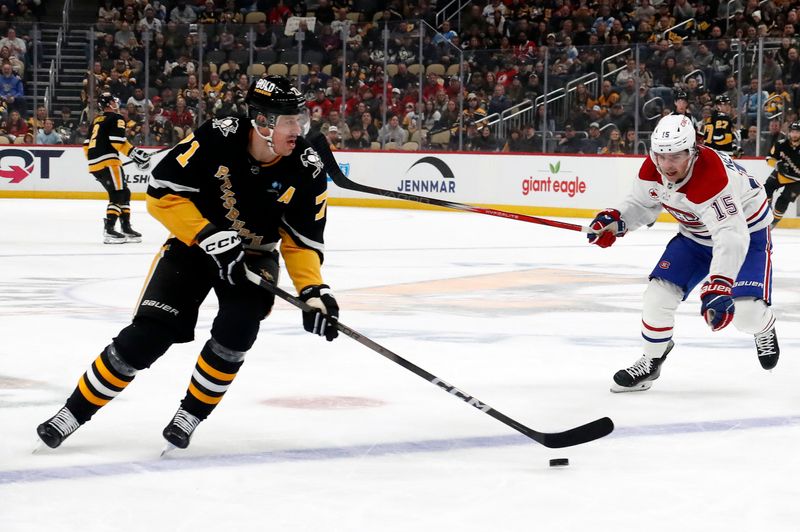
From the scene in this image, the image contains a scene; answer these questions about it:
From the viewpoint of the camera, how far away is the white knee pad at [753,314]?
475 centimetres

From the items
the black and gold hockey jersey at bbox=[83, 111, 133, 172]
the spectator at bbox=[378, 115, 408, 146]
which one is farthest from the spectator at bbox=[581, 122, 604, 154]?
the black and gold hockey jersey at bbox=[83, 111, 133, 172]

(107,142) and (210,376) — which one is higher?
(107,142)

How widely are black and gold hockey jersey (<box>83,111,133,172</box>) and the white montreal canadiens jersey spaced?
7027 mm

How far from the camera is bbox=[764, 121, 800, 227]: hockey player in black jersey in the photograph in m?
12.6

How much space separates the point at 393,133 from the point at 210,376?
12.6 meters

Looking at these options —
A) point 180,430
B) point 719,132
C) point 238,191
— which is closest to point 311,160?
point 238,191

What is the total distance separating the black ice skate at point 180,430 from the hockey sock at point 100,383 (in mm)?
171

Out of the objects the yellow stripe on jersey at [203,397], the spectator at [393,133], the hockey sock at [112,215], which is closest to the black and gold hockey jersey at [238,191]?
the yellow stripe on jersey at [203,397]

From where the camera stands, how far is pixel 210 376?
3506mm

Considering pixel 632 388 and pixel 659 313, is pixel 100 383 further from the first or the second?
pixel 659 313

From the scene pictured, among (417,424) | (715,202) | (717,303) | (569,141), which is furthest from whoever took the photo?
(569,141)

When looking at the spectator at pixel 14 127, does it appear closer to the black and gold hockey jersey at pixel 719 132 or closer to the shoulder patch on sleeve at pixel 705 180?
the black and gold hockey jersey at pixel 719 132

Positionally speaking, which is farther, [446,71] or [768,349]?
[446,71]

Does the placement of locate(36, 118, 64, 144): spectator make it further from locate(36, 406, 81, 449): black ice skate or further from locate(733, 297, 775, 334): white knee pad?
locate(36, 406, 81, 449): black ice skate
